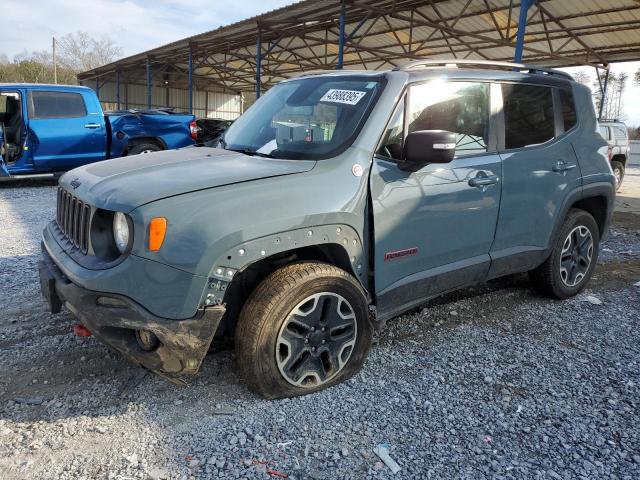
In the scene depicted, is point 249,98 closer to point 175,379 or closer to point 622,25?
point 622,25

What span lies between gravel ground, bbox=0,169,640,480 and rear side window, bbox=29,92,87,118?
6.74 metres

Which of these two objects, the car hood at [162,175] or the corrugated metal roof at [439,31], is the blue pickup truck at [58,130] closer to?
the corrugated metal roof at [439,31]

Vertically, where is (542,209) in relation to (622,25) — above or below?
below

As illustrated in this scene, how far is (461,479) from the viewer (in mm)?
2252

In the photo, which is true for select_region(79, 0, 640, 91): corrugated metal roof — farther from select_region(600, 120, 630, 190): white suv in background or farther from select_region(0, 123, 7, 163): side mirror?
select_region(0, 123, 7, 163): side mirror

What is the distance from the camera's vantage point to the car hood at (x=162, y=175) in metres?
2.51

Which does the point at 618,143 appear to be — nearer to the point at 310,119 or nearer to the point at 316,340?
the point at 310,119

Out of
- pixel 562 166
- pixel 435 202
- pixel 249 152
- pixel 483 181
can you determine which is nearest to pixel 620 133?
pixel 562 166

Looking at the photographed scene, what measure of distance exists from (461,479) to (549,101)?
10.1 ft

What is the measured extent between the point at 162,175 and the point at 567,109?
333 cm

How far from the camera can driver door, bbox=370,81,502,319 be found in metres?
3.01

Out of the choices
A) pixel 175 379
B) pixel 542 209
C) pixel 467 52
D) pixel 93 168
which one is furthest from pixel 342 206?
pixel 467 52

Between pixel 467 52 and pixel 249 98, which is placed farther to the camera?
pixel 249 98

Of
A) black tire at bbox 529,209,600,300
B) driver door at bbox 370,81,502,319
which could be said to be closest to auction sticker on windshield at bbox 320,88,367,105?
driver door at bbox 370,81,502,319
